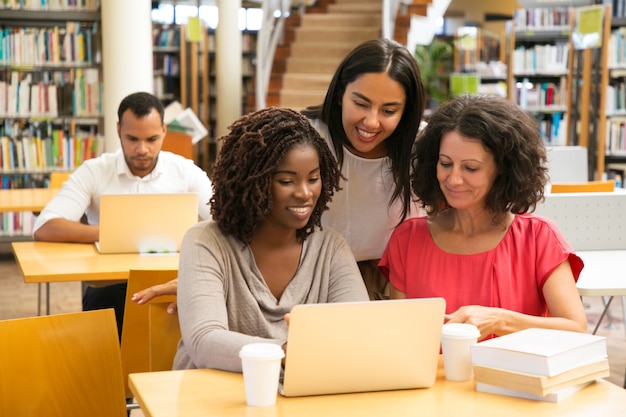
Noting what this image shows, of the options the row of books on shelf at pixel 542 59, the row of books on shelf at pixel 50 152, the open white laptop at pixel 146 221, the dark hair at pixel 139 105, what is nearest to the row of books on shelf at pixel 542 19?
the row of books on shelf at pixel 542 59

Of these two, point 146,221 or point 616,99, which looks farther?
point 616,99

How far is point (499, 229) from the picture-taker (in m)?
2.10

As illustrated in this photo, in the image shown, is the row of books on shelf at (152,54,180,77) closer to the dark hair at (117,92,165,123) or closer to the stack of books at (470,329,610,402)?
the dark hair at (117,92,165,123)

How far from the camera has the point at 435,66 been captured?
1059 cm

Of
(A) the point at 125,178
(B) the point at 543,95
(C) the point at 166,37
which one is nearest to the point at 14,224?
(C) the point at 166,37

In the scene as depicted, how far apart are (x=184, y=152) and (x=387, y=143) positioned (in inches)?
180

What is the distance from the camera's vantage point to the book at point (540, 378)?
1492 mm

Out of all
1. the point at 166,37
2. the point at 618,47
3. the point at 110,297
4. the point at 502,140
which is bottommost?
the point at 110,297

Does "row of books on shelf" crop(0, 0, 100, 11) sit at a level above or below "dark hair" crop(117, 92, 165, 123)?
above

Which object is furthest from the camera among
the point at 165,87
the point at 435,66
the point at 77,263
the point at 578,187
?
the point at 435,66

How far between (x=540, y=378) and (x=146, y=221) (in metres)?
1.91

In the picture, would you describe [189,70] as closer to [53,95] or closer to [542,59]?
[53,95]

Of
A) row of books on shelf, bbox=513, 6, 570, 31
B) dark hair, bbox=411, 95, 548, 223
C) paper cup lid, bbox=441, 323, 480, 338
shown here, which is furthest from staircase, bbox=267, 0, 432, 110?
paper cup lid, bbox=441, 323, 480, 338

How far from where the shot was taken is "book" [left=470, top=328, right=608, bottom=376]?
1.50m
